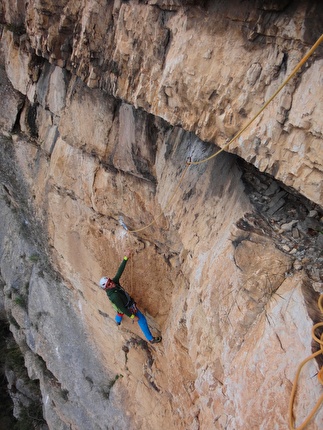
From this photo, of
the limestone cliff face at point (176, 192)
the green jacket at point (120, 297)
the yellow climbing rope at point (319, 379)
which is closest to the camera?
the yellow climbing rope at point (319, 379)

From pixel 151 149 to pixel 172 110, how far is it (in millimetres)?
1580

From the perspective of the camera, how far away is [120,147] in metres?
5.82

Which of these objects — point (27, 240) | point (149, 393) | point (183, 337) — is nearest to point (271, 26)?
point (183, 337)

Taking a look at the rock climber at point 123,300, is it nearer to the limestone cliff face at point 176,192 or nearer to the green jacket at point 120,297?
the green jacket at point 120,297

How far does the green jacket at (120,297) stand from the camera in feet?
19.6

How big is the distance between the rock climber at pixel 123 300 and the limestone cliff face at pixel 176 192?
0.78 ft

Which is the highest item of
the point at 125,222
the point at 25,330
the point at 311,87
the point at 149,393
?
the point at 311,87

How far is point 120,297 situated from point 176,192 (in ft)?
6.97

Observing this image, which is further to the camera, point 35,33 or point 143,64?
point 35,33

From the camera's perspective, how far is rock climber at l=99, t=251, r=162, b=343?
19.6ft

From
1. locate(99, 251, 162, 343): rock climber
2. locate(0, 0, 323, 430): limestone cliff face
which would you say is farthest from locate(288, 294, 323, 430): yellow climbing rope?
locate(99, 251, 162, 343): rock climber

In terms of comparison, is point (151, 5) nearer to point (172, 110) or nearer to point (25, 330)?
point (172, 110)

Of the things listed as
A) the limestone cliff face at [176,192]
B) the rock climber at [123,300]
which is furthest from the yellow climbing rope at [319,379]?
the rock climber at [123,300]

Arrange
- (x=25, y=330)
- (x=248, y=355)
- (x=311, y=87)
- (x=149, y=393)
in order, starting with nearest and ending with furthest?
(x=311, y=87), (x=248, y=355), (x=149, y=393), (x=25, y=330)
